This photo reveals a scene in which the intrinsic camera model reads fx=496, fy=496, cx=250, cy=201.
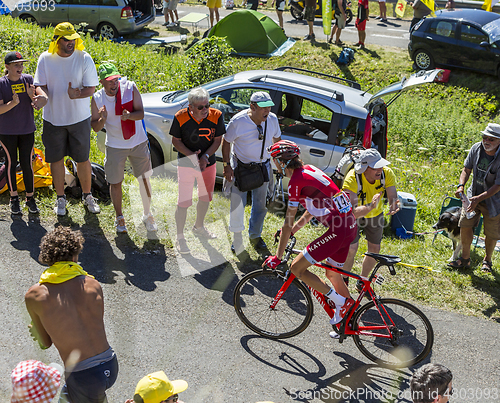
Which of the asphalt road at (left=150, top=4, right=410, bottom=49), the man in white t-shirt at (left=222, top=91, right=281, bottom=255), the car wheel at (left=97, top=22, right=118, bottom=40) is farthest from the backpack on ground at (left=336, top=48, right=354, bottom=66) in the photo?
the man in white t-shirt at (left=222, top=91, right=281, bottom=255)

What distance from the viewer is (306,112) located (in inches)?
315

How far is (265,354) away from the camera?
4.73 meters

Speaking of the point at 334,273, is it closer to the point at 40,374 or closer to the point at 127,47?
the point at 40,374

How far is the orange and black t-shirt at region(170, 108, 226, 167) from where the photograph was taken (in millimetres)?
5863

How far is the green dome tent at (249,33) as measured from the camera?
51.8 feet

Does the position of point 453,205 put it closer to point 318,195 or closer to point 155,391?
point 318,195

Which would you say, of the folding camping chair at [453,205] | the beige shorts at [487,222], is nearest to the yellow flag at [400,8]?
the folding camping chair at [453,205]

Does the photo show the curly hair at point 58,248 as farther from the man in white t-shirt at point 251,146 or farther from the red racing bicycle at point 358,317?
the man in white t-shirt at point 251,146

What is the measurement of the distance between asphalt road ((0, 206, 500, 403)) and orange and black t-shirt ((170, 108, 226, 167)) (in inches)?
55.2

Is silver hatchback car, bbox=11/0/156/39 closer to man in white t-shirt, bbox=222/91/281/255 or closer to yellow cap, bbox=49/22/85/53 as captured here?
yellow cap, bbox=49/22/85/53

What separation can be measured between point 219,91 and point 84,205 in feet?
9.04

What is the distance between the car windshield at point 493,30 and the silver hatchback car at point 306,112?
7938 millimetres

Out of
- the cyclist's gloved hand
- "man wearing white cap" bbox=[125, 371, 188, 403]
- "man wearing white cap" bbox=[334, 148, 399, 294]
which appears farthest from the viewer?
"man wearing white cap" bbox=[334, 148, 399, 294]

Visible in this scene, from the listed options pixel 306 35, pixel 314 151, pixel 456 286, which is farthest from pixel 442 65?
pixel 456 286
